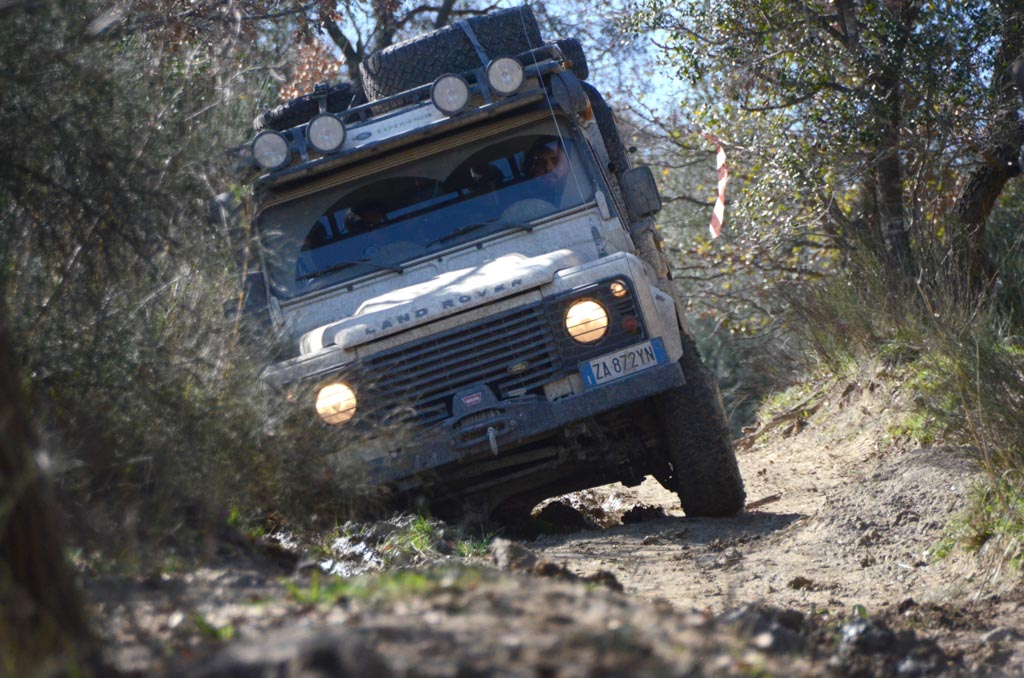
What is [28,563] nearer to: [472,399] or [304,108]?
[472,399]

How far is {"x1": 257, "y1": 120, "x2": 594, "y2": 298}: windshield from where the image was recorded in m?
6.82

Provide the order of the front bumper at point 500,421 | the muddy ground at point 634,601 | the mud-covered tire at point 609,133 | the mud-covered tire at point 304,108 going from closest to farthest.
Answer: the muddy ground at point 634,601
the front bumper at point 500,421
the mud-covered tire at point 609,133
the mud-covered tire at point 304,108

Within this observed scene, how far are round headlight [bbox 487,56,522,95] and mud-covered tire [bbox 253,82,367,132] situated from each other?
1798 millimetres

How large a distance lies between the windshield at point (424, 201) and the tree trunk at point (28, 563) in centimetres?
425

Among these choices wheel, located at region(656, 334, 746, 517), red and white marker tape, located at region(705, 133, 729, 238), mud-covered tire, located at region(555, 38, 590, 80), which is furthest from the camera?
red and white marker tape, located at region(705, 133, 729, 238)

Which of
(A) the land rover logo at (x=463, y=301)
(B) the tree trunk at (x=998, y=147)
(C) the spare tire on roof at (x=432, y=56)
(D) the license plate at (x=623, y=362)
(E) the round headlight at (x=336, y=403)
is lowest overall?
(D) the license plate at (x=623, y=362)

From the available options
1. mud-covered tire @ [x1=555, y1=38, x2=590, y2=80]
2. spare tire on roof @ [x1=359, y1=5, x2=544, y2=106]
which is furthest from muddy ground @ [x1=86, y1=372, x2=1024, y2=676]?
mud-covered tire @ [x1=555, y1=38, x2=590, y2=80]

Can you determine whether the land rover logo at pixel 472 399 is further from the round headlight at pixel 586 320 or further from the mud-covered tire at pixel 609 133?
the mud-covered tire at pixel 609 133

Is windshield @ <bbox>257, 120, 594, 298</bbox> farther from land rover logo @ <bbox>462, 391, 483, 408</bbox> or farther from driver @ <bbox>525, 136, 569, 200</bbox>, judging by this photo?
land rover logo @ <bbox>462, 391, 483, 408</bbox>

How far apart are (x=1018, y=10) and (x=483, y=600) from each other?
767cm

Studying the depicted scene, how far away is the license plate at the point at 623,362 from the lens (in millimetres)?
5855

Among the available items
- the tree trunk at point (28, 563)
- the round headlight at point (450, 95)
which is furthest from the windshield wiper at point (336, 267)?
the tree trunk at point (28, 563)

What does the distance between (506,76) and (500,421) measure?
2.01 metres

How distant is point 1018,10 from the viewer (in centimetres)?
886
